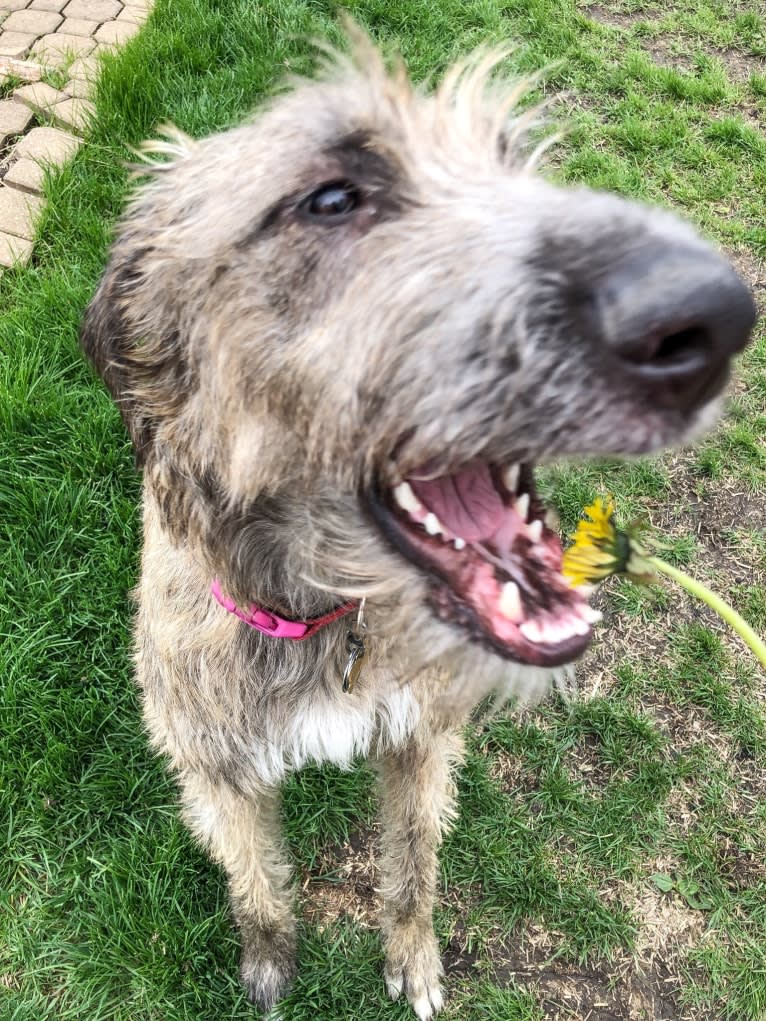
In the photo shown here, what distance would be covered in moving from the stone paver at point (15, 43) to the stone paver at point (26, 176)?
3.59ft

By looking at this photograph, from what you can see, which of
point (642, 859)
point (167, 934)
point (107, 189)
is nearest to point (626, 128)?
point (107, 189)

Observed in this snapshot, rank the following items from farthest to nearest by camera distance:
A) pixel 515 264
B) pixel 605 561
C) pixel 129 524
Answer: pixel 129 524 → pixel 605 561 → pixel 515 264

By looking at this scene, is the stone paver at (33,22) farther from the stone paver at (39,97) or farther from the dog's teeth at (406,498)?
the dog's teeth at (406,498)

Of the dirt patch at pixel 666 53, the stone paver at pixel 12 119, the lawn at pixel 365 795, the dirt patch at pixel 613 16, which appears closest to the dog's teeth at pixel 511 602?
the lawn at pixel 365 795

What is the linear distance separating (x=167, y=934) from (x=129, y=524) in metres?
1.81

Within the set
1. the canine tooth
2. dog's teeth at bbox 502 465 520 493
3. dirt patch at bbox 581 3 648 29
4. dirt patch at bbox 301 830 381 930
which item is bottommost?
dirt patch at bbox 301 830 381 930

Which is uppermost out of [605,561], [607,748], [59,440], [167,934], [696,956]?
[605,561]

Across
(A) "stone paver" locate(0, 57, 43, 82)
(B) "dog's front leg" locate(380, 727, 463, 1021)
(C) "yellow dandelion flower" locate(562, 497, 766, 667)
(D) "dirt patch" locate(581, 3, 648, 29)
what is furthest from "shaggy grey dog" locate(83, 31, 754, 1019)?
(D) "dirt patch" locate(581, 3, 648, 29)

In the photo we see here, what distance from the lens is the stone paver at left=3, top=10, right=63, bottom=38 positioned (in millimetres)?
5902

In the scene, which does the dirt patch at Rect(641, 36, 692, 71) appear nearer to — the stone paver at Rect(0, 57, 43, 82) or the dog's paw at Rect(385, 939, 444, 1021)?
the stone paver at Rect(0, 57, 43, 82)

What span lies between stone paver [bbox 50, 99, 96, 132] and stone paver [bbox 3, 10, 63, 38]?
0.92m

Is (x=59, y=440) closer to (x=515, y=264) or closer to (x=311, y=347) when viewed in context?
(x=311, y=347)

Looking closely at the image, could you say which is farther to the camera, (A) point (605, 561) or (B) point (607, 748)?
(B) point (607, 748)

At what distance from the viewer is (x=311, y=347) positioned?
183cm
